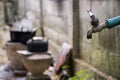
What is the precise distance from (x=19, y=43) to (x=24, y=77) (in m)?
0.87

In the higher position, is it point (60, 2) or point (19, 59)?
point (60, 2)

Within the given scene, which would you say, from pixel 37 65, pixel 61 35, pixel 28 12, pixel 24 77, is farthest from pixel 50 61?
pixel 28 12

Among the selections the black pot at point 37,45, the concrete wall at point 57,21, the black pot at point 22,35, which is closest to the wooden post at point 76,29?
the concrete wall at point 57,21

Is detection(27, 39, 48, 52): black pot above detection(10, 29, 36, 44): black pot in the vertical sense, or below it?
below

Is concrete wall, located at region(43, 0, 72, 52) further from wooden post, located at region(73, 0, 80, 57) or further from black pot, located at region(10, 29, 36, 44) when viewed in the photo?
black pot, located at region(10, 29, 36, 44)

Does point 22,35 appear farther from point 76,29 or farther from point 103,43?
point 103,43

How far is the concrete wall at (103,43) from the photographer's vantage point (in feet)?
15.6

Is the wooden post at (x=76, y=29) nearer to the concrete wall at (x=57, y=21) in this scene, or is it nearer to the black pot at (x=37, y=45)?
the concrete wall at (x=57, y=21)

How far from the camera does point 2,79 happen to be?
22.6 ft

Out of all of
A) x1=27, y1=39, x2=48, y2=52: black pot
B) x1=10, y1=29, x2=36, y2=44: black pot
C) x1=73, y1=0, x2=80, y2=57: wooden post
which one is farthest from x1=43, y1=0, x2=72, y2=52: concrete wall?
x1=10, y1=29, x2=36, y2=44: black pot

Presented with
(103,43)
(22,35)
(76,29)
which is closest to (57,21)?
(22,35)

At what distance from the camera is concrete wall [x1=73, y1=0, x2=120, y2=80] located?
4.75 metres

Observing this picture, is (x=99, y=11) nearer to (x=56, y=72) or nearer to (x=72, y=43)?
(x=72, y=43)

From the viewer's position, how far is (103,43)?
5230 mm
